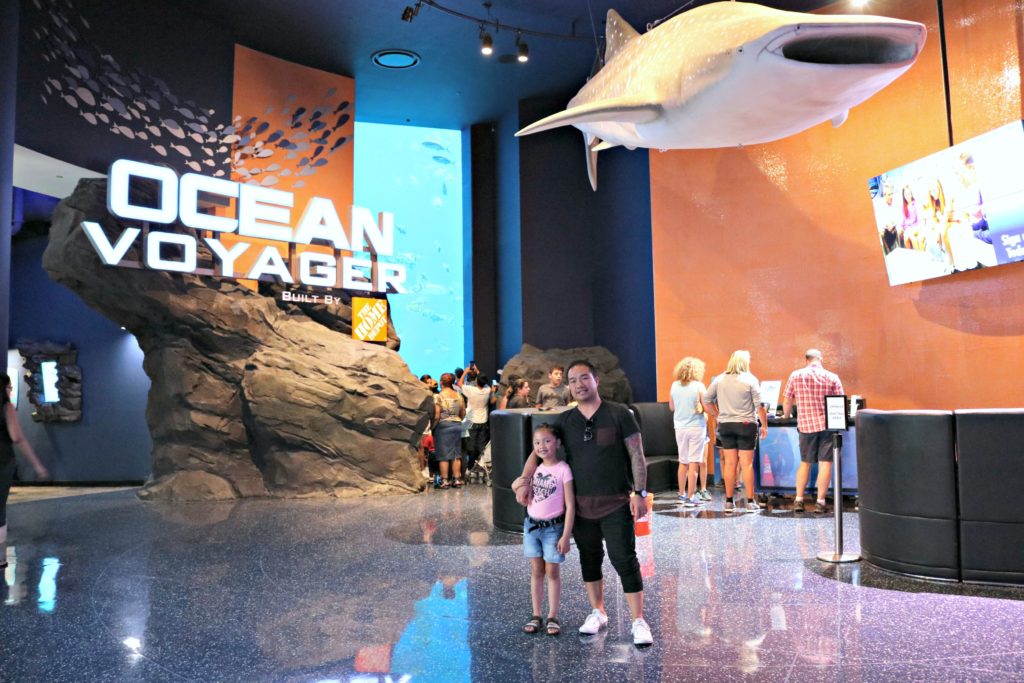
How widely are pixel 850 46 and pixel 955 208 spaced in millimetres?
5264

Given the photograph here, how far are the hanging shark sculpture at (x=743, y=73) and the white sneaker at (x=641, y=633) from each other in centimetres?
248

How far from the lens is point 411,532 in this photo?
21.7 ft

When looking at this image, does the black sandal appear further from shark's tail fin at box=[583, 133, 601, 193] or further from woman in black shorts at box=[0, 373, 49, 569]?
woman in black shorts at box=[0, 373, 49, 569]

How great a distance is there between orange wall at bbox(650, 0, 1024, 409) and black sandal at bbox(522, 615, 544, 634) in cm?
620

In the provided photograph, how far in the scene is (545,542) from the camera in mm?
3639

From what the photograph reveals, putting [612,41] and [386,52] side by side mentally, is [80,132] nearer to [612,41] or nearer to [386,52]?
[386,52]

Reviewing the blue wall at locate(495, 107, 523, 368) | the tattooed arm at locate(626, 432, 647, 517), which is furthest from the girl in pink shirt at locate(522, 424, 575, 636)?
the blue wall at locate(495, 107, 523, 368)

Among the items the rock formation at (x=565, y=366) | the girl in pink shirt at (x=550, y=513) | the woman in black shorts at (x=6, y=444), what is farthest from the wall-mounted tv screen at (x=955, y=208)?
the woman in black shorts at (x=6, y=444)

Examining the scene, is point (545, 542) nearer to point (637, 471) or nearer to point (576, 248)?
point (637, 471)

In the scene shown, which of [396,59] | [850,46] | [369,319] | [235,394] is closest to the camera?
[850,46]

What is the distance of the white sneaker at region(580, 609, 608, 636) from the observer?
3.63 metres

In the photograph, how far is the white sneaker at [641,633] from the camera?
3.43 m

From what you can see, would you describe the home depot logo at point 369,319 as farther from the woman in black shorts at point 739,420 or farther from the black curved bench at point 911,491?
the black curved bench at point 911,491

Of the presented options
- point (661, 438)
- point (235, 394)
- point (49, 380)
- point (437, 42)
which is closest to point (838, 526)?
point (661, 438)
